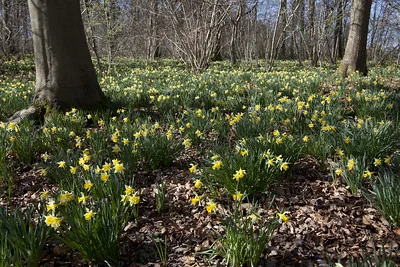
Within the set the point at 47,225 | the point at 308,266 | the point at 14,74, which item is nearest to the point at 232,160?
the point at 308,266

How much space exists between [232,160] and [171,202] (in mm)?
662

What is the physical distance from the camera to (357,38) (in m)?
7.55

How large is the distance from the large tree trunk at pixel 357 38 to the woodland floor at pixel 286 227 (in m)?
5.86

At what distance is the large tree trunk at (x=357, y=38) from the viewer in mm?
7352

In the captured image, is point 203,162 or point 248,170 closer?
point 248,170

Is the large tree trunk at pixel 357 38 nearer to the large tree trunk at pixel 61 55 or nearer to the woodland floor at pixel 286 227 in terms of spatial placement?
the woodland floor at pixel 286 227

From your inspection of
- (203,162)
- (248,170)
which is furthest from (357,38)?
(248,170)

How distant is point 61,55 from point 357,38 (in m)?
6.83

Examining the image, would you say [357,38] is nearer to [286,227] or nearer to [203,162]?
[203,162]

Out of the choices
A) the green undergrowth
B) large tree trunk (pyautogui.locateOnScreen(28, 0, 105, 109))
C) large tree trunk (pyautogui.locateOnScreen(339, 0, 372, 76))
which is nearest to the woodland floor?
the green undergrowth

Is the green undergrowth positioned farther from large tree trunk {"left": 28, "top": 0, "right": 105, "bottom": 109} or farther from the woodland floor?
large tree trunk {"left": 28, "top": 0, "right": 105, "bottom": 109}

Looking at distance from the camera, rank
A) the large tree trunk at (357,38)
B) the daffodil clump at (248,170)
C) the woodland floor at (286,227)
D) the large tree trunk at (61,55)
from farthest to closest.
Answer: the large tree trunk at (357,38), the large tree trunk at (61,55), the daffodil clump at (248,170), the woodland floor at (286,227)

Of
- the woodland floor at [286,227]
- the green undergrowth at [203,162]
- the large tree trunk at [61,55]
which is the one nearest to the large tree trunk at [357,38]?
the green undergrowth at [203,162]

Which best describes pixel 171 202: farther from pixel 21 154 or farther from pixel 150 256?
pixel 21 154
